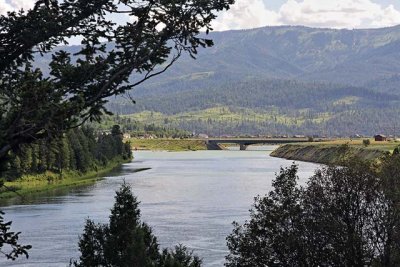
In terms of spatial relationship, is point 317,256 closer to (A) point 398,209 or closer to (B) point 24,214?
(A) point 398,209

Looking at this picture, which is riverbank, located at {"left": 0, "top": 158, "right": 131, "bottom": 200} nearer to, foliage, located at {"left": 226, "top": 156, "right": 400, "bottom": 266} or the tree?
foliage, located at {"left": 226, "top": 156, "right": 400, "bottom": 266}

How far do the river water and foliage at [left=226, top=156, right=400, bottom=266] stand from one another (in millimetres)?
13355

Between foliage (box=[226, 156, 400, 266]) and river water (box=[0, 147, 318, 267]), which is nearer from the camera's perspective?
foliage (box=[226, 156, 400, 266])

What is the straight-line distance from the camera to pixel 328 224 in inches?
1380

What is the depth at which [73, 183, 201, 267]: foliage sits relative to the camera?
3678cm

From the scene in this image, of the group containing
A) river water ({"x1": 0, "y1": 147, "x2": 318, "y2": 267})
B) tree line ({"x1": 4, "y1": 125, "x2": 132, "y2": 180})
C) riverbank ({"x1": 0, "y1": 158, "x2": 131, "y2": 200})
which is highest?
tree line ({"x1": 4, "y1": 125, "x2": 132, "y2": 180})

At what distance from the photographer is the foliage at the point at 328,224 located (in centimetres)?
3419

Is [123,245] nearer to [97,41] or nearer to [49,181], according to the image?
[97,41]

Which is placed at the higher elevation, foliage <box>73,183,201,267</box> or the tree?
the tree

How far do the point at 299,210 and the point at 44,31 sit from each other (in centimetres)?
2264

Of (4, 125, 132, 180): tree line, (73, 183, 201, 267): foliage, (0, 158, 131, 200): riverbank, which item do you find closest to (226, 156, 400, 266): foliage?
(73, 183, 201, 267): foliage

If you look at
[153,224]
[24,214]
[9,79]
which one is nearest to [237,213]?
[153,224]

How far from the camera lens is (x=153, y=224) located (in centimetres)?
6788

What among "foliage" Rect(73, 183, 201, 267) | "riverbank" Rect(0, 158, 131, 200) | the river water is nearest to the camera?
"foliage" Rect(73, 183, 201, 267)
